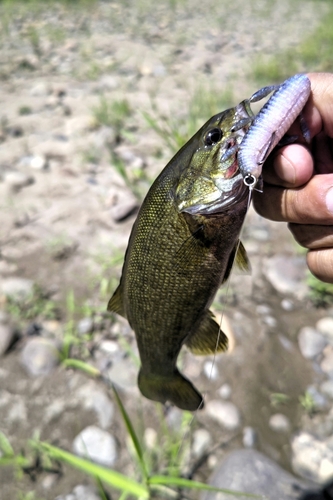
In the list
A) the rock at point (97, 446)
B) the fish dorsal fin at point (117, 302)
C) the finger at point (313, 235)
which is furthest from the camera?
the rock at point (97, 446)

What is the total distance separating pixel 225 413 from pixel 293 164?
163 centimetres

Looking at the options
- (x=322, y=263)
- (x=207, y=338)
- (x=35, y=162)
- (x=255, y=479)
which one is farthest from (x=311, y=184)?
(x=35, y=162)

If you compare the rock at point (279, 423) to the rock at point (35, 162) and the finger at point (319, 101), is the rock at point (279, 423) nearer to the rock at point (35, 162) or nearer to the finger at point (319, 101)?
the finger at point (319, 101)

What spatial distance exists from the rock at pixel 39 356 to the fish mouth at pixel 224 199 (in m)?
1.74

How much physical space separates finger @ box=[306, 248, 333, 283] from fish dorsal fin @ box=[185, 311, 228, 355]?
2.05 feet

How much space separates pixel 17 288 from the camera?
3.05 m

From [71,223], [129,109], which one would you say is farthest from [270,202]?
[129,109]

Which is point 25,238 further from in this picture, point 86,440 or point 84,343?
point 86,440

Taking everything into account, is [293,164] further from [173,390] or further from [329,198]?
[173,390]

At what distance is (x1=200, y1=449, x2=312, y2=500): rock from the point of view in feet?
6.69

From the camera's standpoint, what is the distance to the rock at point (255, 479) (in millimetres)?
2039

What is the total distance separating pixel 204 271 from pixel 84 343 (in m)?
1.54

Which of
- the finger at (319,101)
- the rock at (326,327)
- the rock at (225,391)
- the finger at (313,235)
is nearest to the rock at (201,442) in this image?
the rock at (225,391)

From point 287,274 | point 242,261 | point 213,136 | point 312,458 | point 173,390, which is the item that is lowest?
point 312,458
